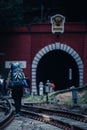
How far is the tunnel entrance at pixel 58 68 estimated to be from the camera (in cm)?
4006

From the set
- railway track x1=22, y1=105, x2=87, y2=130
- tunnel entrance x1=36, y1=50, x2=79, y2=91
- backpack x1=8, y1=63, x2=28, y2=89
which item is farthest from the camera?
tunnel entrance x1=36, y1=50, x2=79, y2=91

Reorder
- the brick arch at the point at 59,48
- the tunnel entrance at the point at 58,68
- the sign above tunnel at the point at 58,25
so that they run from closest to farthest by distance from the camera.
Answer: the brick arch at the point at 59,48 → the sign above tunnel at the point at 58,25 → the tunnel entrance at the point at 58,68

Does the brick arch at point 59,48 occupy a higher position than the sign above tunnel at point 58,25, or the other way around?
the sign above tunnel at point 58,25

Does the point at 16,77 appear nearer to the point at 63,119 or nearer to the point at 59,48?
the point at 63,119

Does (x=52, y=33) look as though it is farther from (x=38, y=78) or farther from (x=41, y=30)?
(x=38, y=78)

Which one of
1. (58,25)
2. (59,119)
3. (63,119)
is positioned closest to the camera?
(59,119)

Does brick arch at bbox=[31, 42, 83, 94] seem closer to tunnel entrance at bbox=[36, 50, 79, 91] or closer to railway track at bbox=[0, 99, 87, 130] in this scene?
tunnel entrance at bbox=[36, 50, 79, 91]

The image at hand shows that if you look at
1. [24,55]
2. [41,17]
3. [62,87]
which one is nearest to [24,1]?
[41,17]

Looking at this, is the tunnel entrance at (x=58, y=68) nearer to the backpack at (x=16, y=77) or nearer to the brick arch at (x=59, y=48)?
the brick arch at (x=59, y=48)

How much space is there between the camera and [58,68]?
41719 mm

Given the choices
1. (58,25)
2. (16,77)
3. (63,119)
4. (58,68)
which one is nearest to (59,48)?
(58,25)

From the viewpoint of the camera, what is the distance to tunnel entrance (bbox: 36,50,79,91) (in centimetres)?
4006

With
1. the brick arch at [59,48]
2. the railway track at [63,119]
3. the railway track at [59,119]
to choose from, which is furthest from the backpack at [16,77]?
the brick arch at [59,48]

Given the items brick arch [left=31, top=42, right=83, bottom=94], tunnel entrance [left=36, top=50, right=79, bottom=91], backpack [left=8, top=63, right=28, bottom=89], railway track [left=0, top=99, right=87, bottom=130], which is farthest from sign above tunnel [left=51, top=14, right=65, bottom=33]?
backpack [left=8, top=63, right=28, bottom=89]
